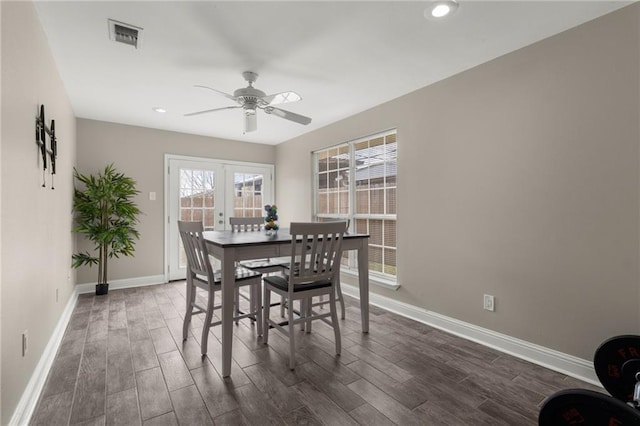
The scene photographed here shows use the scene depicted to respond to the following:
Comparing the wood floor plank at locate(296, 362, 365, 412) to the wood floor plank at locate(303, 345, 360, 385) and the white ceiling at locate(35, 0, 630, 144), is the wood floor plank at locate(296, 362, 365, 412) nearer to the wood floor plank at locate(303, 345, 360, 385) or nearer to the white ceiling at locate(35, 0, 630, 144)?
the wood floor plank at locate(303, 345, 360, 385)

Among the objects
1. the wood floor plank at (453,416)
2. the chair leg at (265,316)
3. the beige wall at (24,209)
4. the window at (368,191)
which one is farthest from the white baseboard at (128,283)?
the wood floor plank at (453,416)

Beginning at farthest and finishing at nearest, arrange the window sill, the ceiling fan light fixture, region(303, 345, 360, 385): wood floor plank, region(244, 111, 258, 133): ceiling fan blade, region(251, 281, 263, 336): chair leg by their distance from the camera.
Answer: the window sill
region(244, 111, 258, 133): ceiling fan blade
region(251, 281, 263, 336): chair leg
the ceiling fan light fixture
region(303, 345, 360, 385): wood floor plank

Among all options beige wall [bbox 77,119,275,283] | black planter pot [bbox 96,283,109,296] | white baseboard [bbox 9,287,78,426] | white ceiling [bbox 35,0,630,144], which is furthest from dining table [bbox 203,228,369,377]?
beige wall [bbox 77,119,275,283]

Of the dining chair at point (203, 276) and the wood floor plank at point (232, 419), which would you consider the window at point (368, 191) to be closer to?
the dining chair at point (203, 276)

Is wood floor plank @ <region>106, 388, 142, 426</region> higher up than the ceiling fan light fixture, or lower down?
lower down

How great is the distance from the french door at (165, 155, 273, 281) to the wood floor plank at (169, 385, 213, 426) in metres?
3.22

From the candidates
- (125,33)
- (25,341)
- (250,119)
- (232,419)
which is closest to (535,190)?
(250,119)

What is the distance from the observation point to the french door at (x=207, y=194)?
4.77 metres

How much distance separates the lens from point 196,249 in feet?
7.67

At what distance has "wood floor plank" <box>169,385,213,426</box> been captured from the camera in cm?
162

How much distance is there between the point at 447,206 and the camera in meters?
2.90

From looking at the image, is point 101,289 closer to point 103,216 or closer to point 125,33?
point 103,216

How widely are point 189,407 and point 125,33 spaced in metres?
2.48

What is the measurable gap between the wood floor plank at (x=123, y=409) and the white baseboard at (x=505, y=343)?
2.46 m
